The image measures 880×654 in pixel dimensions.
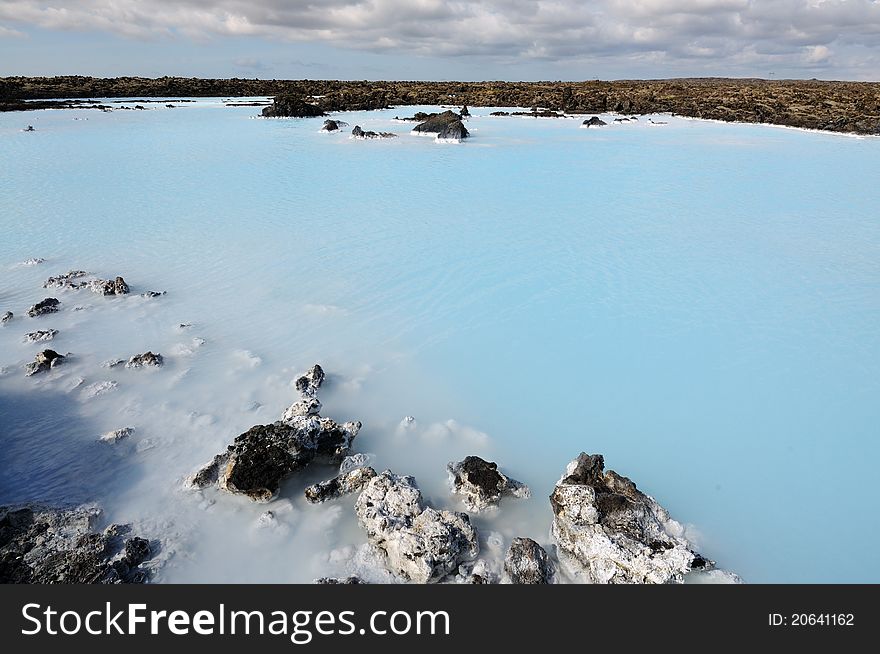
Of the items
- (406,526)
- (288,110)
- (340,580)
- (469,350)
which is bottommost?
(340,580)

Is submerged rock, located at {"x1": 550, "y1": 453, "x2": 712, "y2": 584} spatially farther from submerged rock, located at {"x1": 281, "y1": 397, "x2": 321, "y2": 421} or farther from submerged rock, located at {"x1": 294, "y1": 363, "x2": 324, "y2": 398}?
submerged rock, located at {"x1": 294, "y1": 363, "x2": 324, "y2": 398}

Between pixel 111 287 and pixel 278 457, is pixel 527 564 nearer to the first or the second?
pixel 278 457

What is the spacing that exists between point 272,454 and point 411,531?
157cm

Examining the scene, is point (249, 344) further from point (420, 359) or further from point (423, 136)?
point (423, 136)

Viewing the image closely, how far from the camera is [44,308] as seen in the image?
8.02 meters

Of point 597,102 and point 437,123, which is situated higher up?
point 597,102

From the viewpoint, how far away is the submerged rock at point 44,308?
7914 millimetres

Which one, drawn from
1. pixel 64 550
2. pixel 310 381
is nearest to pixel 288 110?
pixel 310 381

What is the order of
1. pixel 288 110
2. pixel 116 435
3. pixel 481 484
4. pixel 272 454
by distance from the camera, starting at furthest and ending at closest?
1. pixel 288 110
2. pixel 116 435
3. pixel 272 454
4. pixel 481 484

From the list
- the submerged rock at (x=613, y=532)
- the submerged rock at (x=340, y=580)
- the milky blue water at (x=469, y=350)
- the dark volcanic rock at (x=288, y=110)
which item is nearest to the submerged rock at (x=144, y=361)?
the milky blue water at (x=469, y=350)

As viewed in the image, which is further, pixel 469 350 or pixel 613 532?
pixel 469 350

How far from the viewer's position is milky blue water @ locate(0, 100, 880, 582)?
4660 millimetres

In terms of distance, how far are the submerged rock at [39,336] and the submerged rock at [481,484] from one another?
6090 millimetres

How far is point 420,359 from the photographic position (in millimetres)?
7082
